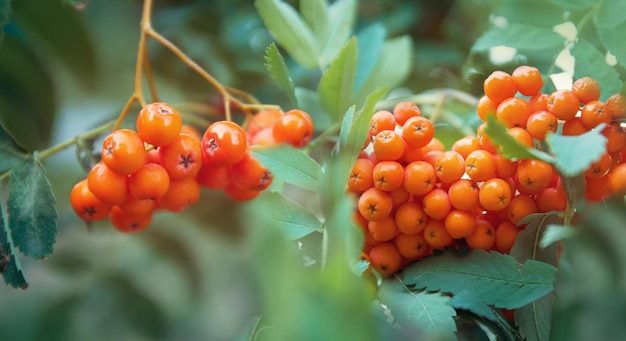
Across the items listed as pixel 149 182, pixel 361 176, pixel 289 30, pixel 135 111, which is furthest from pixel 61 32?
pixel 361 176

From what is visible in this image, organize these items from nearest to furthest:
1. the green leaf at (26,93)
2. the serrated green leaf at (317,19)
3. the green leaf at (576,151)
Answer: the green leaf at (576,151), the serrated green leaf at (317,19), the green leaf at (26,93)

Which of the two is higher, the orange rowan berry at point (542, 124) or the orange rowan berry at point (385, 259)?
the orange rowan berry at point (542, 124)

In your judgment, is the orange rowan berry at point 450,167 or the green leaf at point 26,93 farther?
the green leaf at point 26,93

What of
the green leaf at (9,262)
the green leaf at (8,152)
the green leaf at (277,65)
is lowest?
the green leaf at (9,262)

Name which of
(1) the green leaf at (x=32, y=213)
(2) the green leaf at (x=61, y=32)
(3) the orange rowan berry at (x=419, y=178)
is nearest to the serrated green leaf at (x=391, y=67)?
(3) the orange rowan berry at (x=419, y=178)

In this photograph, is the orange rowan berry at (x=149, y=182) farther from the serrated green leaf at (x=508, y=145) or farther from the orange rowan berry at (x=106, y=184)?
the serrated green leaf at (x=508, y=145)

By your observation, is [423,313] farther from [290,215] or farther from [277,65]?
[277,65]

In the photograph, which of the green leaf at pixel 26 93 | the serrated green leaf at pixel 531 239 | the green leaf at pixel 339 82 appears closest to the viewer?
the serrated green leaf at pixel 531 239

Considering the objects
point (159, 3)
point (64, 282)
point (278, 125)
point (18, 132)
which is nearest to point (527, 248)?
point (278, 125)
